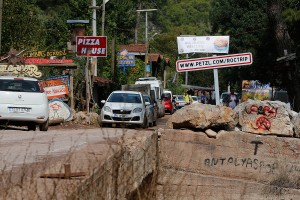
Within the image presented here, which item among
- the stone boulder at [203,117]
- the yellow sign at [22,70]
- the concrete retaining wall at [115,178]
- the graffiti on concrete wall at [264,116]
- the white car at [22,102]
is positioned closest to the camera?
the concrete retaining wall at [115,178]

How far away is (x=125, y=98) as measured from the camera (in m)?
30.0

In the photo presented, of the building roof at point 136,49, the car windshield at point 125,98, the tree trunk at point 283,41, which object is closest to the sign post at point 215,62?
the tree trunk at point 283,41

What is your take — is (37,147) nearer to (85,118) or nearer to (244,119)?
(244,119)

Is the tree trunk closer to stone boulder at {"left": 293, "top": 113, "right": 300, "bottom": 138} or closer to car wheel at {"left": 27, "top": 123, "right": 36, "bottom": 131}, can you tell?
car wheel at {"left": 27, "top": 123, "right": 36, "bottom": 131}

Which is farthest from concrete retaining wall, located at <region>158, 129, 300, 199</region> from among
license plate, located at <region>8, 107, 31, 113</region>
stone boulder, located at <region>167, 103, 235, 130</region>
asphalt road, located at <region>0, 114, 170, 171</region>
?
license plate, located at <region>8, 107, 31, 113</region>

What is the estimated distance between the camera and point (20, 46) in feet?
136

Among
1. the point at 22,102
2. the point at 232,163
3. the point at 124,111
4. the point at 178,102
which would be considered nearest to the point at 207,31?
the point at 178,102

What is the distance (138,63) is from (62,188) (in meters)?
61.7

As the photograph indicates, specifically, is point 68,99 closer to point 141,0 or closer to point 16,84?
point 16,84

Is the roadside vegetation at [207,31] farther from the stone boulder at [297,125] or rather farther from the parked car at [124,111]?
the stone boulder at [297,125]

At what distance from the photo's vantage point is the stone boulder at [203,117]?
13.1m

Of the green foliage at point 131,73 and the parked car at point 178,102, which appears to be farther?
the parked car at point 178,102

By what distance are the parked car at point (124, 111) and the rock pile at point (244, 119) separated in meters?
13.9

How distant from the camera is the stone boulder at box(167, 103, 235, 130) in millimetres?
13102
